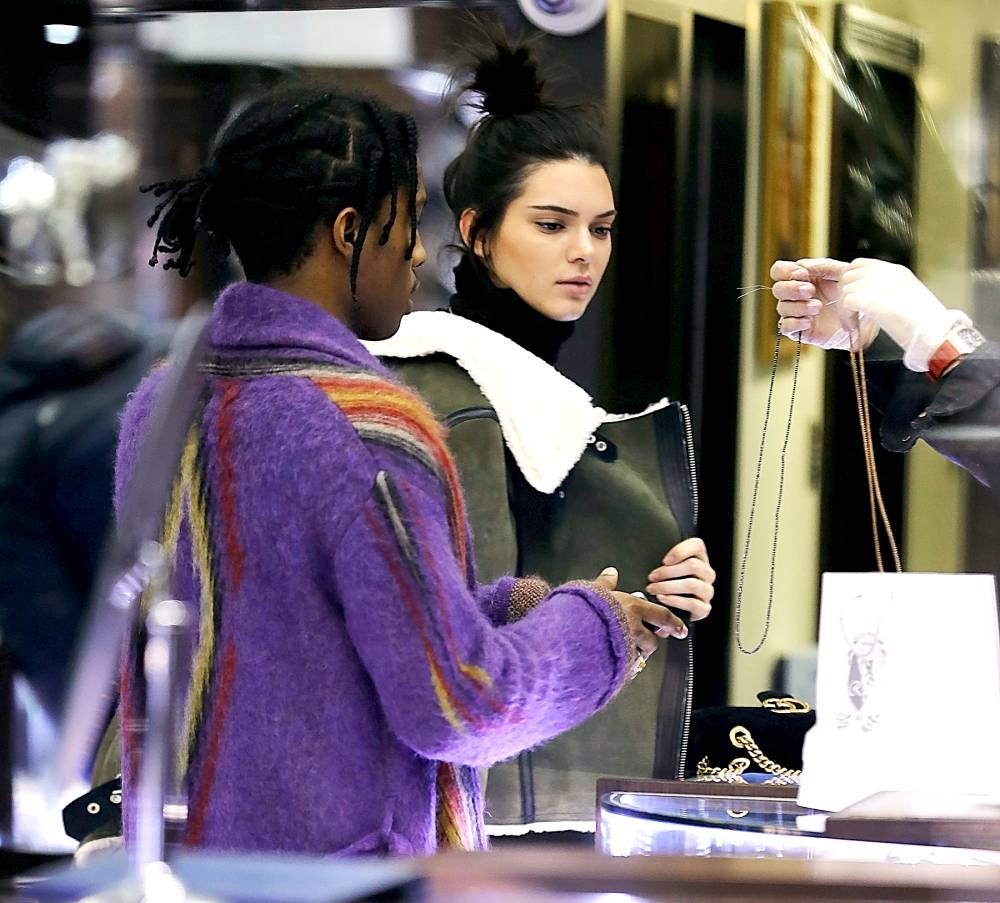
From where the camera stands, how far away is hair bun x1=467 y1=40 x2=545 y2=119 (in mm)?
1684

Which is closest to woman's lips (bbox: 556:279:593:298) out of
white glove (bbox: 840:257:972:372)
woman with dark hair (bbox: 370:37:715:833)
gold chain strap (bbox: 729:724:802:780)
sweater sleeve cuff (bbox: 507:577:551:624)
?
woman with dark hair (bbox: 370:37:715:833)

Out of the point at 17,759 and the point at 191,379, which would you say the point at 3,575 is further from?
the point at 191,379

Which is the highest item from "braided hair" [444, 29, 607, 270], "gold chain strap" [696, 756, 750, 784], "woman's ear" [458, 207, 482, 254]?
"braided hair" [444, 29, 607, 270]

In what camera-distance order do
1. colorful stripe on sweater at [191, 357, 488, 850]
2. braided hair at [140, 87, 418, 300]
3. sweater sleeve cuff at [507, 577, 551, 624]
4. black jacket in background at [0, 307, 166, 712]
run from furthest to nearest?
black jacket in background at [0, 307, 166, 712]
sweater sleeve cuff at [507, 577, 551, 624]
braided hair at [140, 87, 418, 300]
colorful stripe on sweater at [191, 357, 488, 850]

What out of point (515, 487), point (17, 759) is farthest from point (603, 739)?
point (17, 759)

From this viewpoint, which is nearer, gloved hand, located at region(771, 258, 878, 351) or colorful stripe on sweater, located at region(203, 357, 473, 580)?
colorful stripe on sweater, located at region(203, 357, 473, 580)

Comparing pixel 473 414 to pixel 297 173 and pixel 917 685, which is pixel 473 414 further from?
pixel 917 685

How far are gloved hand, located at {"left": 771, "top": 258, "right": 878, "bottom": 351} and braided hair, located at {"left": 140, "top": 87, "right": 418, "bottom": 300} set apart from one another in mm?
465

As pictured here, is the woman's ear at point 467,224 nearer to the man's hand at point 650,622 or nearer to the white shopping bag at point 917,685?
the man's hand at point 650,622

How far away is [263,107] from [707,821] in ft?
2.22

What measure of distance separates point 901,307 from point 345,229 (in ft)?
1.89

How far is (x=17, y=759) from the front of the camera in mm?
1890

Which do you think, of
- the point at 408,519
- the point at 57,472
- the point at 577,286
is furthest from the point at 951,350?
the point at 57,472

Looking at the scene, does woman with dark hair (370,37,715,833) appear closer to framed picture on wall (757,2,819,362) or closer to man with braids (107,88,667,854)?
framed picture on wall (757,2,819,362)
